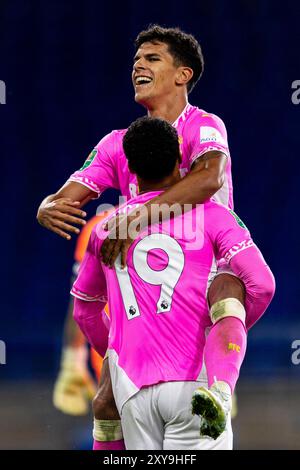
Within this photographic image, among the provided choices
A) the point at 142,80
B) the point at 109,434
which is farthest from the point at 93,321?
the point at 142,80

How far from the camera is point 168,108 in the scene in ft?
9.87

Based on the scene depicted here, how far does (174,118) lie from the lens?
2990mm

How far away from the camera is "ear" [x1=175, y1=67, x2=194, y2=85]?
122 inches

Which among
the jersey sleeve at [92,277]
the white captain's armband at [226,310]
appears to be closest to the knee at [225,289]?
the white captain's armband at [226,310]

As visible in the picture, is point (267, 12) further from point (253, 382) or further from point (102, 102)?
point (253, 382)

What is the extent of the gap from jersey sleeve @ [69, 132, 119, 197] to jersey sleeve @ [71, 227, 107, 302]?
1.55 feet

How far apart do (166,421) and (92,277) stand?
43cm

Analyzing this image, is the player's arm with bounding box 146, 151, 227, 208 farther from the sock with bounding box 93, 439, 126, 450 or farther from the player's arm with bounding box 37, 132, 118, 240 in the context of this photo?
the sock with bounding box 93, 439, 126, 450

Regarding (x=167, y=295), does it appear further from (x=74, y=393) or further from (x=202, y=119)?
(x=74, y=393)

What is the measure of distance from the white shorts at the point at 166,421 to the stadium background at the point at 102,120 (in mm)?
3287

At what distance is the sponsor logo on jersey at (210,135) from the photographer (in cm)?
282

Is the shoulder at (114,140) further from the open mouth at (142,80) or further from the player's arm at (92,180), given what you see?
the open mouth at (142,80)

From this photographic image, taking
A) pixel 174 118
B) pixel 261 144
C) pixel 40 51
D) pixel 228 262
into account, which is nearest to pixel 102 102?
pixel 40 51

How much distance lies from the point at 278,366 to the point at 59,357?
1.34m
